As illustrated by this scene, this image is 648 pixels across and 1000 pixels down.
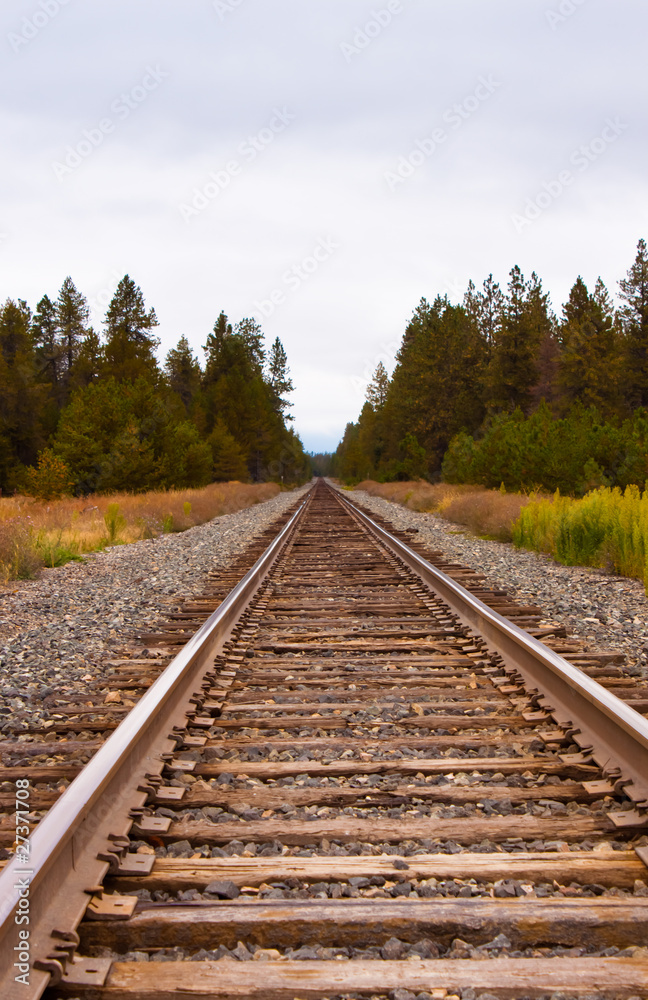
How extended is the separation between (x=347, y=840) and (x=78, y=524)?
13980 mm

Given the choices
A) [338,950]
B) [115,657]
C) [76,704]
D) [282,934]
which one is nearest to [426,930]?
[338,950]

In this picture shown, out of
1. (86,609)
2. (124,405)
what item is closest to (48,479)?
(124,405)

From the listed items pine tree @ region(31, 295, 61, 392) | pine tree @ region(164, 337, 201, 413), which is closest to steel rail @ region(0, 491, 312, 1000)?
pine tree @ region(31, 295, 61, 392)

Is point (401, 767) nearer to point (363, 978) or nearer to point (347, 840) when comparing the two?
point (347, 840)

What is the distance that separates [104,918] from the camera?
192cm

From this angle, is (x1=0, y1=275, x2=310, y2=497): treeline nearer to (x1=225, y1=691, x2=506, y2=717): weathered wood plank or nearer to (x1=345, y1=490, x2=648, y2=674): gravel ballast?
(x1=345, y1=490, x2=648, y2=674): gravel ballast

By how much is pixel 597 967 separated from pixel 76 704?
9.84ft

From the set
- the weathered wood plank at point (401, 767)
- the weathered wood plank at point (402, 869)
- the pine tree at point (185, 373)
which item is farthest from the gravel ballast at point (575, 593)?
the pine tree at point (185, 373)

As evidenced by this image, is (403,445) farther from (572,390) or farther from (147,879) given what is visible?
(147,879)

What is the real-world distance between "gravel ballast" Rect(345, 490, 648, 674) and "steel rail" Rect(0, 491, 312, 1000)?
3.25 m

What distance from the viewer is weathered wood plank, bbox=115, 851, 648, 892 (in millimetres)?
2146

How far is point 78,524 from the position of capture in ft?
50.3

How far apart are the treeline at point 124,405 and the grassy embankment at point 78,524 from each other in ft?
6.37

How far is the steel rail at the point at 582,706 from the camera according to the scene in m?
2.78
